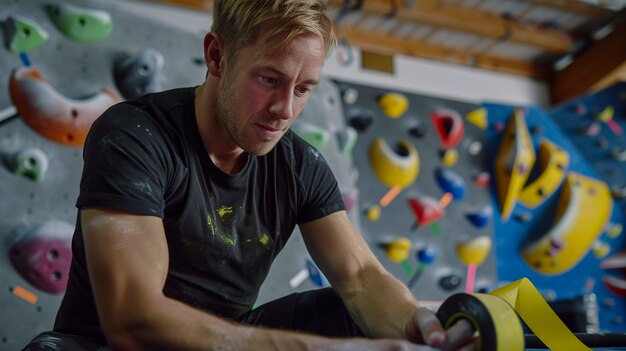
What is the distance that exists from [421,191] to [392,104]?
1.53ft

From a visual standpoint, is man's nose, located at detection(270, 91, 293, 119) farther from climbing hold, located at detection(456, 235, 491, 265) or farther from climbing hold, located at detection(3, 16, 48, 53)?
climbing hold, located at detection(456, 235, 491, 265)


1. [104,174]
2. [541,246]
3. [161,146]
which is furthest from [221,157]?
[541,246]

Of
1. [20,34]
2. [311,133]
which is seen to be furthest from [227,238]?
[311,133]

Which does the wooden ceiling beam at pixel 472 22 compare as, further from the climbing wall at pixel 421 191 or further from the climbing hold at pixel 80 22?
the climbing hold at pixel 80 22

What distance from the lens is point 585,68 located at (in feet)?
14.8

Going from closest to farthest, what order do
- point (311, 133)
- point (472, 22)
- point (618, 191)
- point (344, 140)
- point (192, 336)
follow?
point (192, 336) → point (311, 133) → point (344, 140) → point (618, 191) → point (472, 22)

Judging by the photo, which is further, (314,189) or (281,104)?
(314,189)

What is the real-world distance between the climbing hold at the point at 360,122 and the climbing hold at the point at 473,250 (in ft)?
2.56

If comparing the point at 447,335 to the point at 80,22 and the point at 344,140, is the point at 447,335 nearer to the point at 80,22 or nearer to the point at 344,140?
the point at 80,22

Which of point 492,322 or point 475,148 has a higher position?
point 475,148

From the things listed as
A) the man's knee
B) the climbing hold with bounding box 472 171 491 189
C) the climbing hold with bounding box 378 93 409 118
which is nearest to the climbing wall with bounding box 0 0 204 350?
the man's knee

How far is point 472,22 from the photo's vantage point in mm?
4121

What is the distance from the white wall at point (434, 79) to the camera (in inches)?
128

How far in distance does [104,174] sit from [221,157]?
308mm
